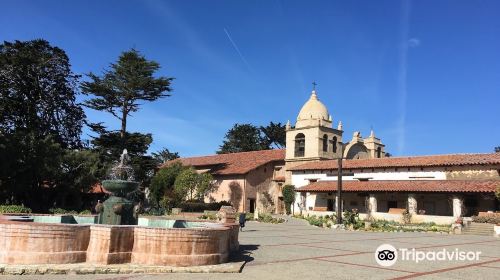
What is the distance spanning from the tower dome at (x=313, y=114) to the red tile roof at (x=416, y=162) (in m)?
4.58

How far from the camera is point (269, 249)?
549 inches

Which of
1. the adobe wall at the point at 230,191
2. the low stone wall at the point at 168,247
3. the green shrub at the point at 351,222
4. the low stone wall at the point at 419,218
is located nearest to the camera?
the low stone wall at the point at 168,247

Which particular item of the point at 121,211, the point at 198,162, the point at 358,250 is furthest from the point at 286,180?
the point at 121,211

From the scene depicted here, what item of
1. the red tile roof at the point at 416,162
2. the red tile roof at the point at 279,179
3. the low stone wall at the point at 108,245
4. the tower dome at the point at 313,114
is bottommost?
the low stone wall at the point at 108,245

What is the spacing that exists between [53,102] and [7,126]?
446cm

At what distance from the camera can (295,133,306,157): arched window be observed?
49247mm

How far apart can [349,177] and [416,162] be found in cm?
644

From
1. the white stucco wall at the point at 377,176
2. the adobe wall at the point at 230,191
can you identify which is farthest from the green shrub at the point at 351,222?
the adobe wall at the point at 230,191

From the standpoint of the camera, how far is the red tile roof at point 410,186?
31828 mm

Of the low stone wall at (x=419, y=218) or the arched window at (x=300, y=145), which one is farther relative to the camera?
the arched window at (x=300, y=145)

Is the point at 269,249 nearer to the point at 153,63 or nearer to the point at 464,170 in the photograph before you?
the point at 464,170

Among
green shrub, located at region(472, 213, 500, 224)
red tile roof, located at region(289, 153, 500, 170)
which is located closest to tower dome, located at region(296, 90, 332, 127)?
red tile roof, located at region(289, 153, 500, 170)

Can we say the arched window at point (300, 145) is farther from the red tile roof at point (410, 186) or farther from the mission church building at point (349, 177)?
the red tile roof at point (410, 186)

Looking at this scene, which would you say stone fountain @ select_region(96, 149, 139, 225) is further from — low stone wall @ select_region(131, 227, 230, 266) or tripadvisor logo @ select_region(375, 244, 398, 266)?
tripadvisor logo @ select_region(375, 244, 398, 266)
